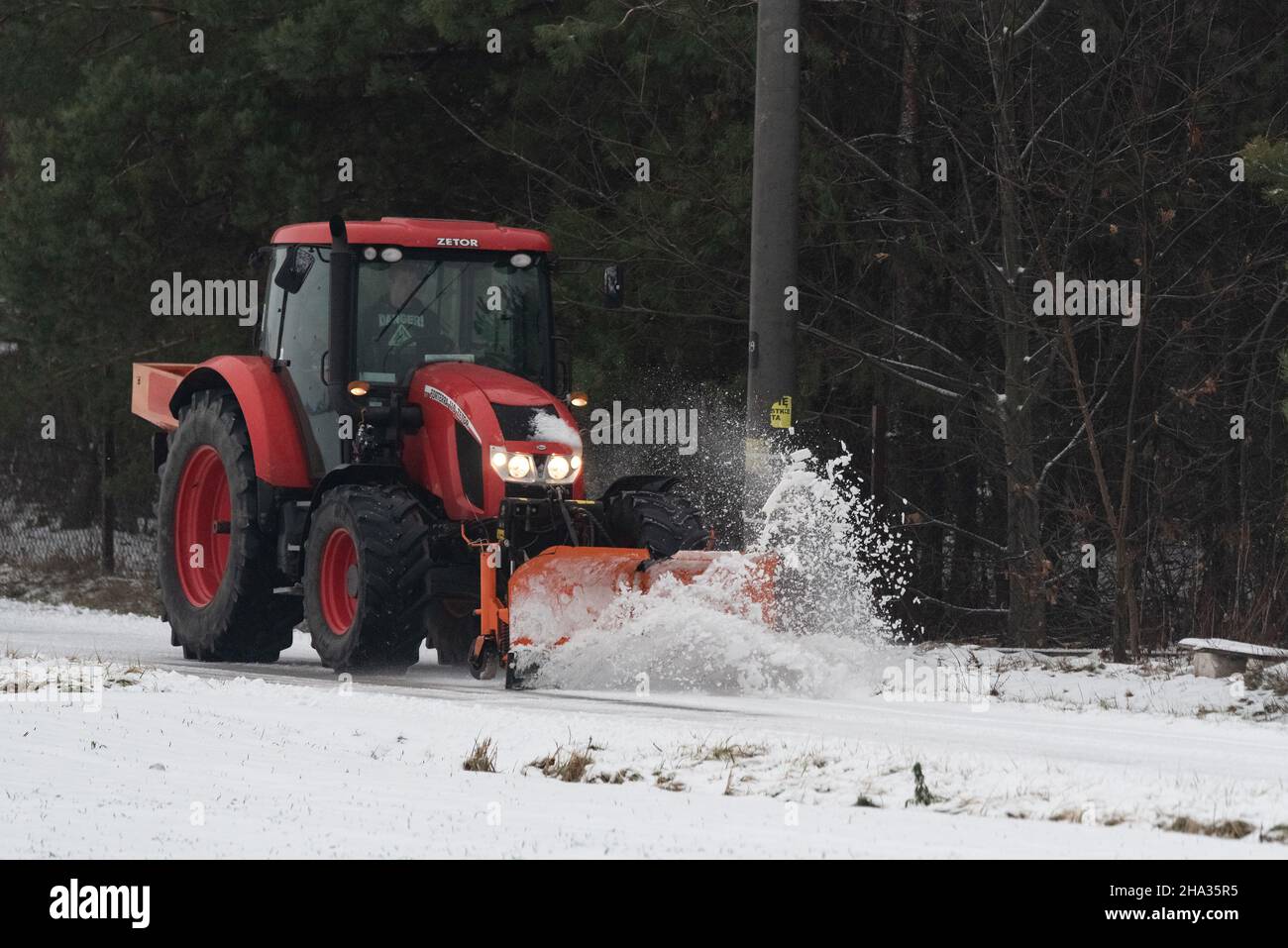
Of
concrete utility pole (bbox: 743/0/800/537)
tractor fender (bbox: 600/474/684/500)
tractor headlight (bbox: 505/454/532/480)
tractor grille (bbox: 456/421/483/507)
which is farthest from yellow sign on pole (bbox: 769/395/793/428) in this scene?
tractor grille (bbox: 456/421/483/507)

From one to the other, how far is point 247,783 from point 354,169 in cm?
1404

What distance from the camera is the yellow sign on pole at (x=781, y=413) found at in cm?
1359

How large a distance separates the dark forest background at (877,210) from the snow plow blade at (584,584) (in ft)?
15.4

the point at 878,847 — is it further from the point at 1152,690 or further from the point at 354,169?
the point at 354,169

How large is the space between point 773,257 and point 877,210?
597cm

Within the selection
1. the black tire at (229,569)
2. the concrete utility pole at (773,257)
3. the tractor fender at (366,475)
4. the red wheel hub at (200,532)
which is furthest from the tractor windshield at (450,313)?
the red wheel hub at (200,532)

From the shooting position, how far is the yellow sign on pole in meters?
13.6

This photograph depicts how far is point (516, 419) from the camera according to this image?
12.8m

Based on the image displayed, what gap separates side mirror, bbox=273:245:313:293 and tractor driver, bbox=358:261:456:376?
43cm

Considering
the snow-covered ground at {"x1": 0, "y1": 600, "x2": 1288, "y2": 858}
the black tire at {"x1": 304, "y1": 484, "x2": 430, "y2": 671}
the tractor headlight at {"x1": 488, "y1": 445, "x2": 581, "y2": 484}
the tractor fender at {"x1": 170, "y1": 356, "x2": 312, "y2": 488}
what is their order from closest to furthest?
the snow-covered ground at {"x1": 0, "y1": 600, "x2": 1288, "y2": 858} < the black tire at {"x1": 304, "y1": 484, "x2": 430, "y2": 671} < the tractor headlight at {"x1": 488, "y1": 445, "x2": 581, "y2": 484} < the tractor fender at {"x1": 170, "y1": 356, "x2": 312, "y2": 488}

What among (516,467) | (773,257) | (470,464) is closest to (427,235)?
(470,464)

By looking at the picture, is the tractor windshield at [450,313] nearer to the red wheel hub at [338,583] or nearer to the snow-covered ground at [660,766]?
the red wheel hub at [338,583]

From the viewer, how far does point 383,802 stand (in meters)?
7.62

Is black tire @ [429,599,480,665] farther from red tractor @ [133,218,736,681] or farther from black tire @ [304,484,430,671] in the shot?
black tire @ [304,484,430,671]
